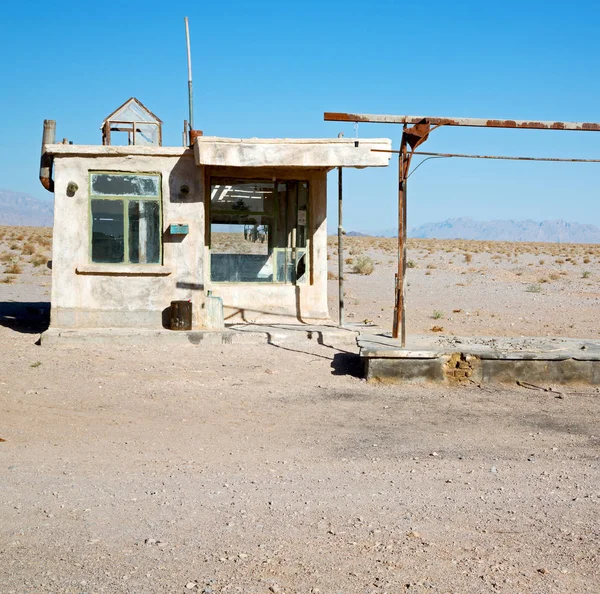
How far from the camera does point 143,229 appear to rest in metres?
12.6

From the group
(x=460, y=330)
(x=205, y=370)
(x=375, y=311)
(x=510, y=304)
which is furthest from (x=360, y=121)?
(x=510, y=304)

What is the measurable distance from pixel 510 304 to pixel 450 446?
13027mm

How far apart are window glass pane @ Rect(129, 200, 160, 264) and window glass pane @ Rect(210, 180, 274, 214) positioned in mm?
1185

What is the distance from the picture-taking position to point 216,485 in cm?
595

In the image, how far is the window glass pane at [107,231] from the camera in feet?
41.3

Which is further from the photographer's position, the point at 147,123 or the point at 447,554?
the point at 147,123

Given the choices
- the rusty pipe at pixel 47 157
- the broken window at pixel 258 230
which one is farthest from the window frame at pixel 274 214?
the rusty pipe at pixel 47 157

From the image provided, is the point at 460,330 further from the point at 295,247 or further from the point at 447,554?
the point at 447,554

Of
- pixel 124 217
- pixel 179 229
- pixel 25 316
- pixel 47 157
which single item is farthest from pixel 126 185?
pixel 25 316

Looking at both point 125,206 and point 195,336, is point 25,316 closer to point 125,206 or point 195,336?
point 125,206

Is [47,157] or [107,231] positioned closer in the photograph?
[47,157]

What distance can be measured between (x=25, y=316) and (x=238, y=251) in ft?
15.6

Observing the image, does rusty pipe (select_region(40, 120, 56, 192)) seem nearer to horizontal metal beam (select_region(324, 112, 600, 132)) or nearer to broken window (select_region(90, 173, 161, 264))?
broken window (select_region(90, 173, 161, 264))

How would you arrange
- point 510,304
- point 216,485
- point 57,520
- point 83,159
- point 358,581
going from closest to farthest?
point 358,581
point 57,520
point 216,485
point 83,159
point 510,304
